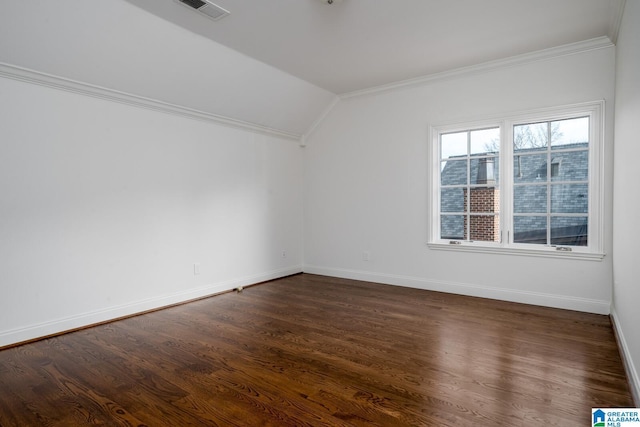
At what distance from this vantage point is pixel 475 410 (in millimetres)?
1978

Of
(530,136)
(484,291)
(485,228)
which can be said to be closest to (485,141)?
(530,136)

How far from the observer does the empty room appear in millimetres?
2246

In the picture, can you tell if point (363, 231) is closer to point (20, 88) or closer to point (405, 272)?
point (405, 272)

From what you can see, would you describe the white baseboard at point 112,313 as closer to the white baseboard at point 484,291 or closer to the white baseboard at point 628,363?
the white baseboard at point 484,291

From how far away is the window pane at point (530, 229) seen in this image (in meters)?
4.02

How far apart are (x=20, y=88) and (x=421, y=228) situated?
176 inches

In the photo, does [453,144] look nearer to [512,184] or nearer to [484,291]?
[512,184]

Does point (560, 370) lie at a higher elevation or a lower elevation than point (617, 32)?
lower

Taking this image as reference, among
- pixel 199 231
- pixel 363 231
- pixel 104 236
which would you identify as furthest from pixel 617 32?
pixel 104 236

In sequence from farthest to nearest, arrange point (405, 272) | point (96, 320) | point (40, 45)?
point (405, 272) → point (96, 320) → point (40, 45)

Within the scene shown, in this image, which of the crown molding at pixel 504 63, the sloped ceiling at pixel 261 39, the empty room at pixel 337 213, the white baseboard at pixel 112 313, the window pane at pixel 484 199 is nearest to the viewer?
the empty room at pixel 337 213

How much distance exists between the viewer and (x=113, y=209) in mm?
3650

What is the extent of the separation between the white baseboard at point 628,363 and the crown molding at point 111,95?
181 inches

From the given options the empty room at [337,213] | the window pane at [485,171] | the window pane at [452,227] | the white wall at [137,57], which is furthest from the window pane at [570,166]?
the white wall at [137,57]
